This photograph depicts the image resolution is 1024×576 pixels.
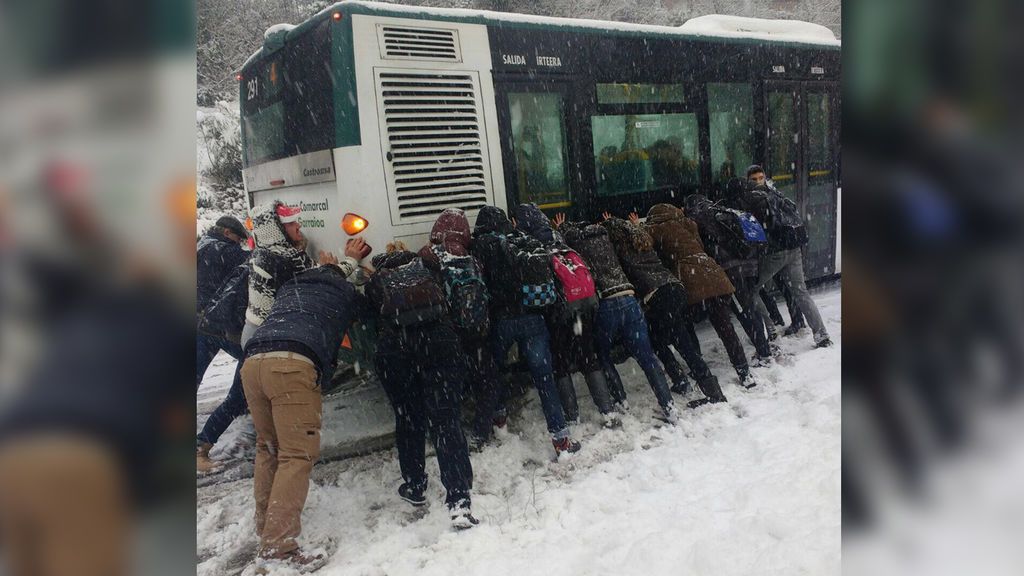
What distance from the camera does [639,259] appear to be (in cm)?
570

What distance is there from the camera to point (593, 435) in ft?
17.7

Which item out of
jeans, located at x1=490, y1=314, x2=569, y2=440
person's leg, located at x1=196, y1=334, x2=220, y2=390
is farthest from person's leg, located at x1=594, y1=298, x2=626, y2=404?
person's leg, located at x1=196, y1=334, x2=220, y2=390

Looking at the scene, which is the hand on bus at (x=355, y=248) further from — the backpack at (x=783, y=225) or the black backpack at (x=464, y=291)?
the backpack at (x=783, y=225)

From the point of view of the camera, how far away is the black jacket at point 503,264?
4.90 metres

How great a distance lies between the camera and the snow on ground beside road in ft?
11.7

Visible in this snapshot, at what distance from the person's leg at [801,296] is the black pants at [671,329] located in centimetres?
185

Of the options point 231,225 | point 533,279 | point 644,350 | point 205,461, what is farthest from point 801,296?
point 205,461
